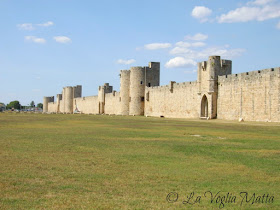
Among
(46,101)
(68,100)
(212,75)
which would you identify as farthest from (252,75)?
(46,101)

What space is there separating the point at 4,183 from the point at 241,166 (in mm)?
4455

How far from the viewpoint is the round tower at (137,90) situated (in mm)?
49219

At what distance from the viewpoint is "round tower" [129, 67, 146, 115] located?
4922 centimetres

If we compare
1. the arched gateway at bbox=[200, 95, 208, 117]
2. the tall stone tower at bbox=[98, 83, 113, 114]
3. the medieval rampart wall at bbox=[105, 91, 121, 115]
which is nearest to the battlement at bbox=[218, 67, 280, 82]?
the arched gateway at bbox=[200, 95, 208, 117]

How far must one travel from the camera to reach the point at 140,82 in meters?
49.3

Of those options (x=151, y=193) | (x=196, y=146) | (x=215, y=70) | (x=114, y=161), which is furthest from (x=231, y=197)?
(x=215, y=70)

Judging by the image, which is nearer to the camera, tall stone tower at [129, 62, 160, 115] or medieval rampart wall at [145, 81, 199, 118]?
medieval rampart wall at [145, 81, 199, 118]

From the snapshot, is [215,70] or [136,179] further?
[215,70]

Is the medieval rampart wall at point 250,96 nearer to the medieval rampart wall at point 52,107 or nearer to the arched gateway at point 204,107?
the arched gateway at point 204,107

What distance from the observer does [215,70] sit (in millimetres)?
33250

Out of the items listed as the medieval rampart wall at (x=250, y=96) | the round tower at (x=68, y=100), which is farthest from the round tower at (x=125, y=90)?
the round tower at (x=68, y=100)

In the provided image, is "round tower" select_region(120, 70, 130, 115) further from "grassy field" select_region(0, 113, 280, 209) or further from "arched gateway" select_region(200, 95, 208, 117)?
"grassy field" select_region(0, 113, 280, 209)

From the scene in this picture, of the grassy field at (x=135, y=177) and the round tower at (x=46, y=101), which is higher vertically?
the round tower at (x=46, y=101)

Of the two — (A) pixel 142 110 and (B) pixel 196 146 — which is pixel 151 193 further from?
(A) pixel 142 110
